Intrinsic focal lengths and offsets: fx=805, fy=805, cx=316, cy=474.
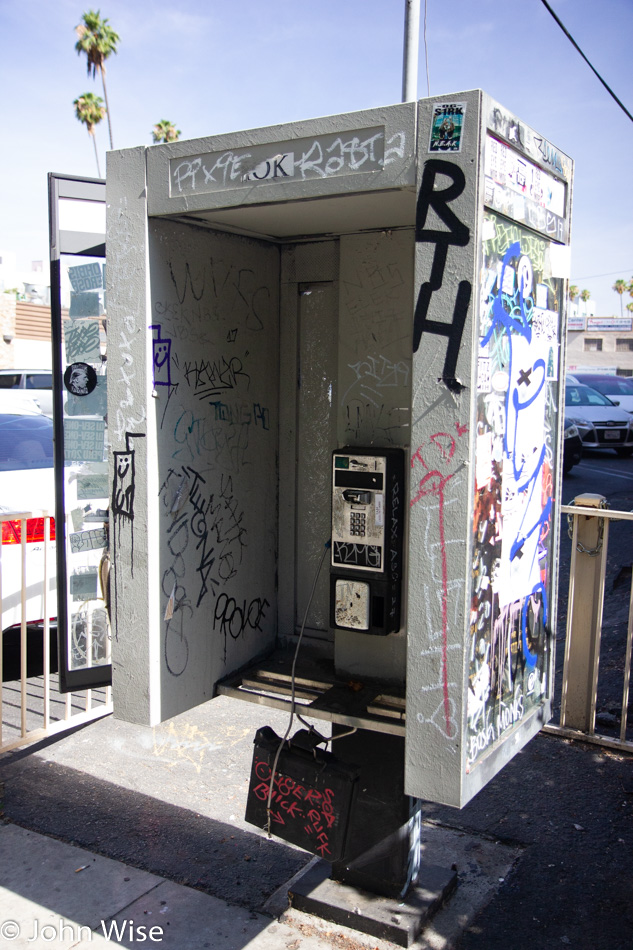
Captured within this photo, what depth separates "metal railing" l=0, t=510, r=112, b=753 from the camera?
3902 mm

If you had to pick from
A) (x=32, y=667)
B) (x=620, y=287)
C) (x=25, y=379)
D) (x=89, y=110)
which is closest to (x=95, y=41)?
(x=89, y=110)

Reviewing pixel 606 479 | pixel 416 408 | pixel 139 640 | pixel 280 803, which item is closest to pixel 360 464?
pixel 416 408

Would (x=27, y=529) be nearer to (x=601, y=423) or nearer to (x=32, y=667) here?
(x=32, y=667)

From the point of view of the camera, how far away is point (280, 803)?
2777 mm

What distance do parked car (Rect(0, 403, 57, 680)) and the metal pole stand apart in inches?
141

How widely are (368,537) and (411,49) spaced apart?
4570 millimetres

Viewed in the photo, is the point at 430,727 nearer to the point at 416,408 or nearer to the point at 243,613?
the point at 416,408

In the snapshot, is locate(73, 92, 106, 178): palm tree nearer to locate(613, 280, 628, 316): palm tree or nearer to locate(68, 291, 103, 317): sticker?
locate(68, 291, 103, 317): sticker

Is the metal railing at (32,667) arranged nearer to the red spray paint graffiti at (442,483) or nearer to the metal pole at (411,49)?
the red spray paint graffiti at (442,483)

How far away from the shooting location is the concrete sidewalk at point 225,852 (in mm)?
2875

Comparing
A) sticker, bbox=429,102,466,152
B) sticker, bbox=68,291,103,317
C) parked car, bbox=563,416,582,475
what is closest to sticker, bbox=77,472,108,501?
sticker, bbox=68,291,103,317

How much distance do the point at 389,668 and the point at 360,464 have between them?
31.9 inches

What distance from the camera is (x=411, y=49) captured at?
590cm

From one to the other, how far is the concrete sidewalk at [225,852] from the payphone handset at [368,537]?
1136 millimetres
